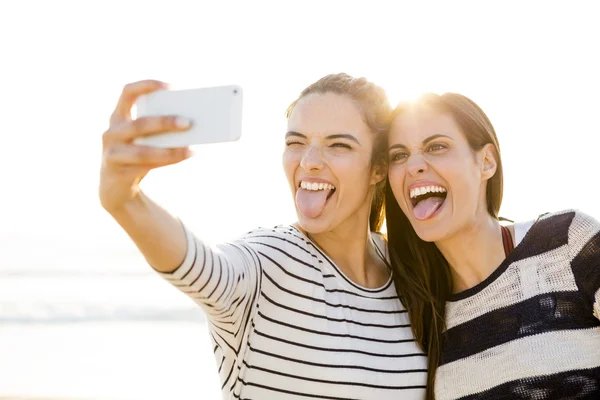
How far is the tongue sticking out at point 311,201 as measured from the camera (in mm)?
3521

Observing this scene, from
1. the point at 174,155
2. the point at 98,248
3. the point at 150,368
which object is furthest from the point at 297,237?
the point at 98,248

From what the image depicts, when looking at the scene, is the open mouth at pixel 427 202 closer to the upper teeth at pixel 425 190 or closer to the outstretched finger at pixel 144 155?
the upper teeth at pixel 425 190

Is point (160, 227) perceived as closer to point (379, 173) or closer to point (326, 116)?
point (326, 116)

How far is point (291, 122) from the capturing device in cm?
362

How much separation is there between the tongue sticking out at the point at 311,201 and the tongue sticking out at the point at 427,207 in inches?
19.7

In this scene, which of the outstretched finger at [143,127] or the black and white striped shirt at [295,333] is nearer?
the outstretched finger at [143,127]

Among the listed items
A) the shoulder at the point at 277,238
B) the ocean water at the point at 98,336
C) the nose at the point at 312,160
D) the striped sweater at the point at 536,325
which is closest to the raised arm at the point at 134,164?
the shoulder at the point at 277,238

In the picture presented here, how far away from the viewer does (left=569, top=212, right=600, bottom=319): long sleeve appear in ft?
10.9

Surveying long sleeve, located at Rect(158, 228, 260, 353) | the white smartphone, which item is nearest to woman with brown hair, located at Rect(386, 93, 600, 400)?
long sleeve, located at Rect(158, 228, 260, 353)

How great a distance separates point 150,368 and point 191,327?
8.57 ft

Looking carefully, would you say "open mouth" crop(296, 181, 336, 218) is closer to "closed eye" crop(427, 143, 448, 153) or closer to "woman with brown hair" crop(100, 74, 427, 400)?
"woman with brown hair" crop(100, 74, 427, 400)

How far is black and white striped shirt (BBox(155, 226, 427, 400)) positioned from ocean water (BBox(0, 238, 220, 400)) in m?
4.51

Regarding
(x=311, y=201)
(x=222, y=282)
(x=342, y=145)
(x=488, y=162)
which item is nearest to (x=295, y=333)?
(x=222, y=282)

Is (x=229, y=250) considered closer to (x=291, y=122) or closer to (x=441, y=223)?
(x=291, y=122)
